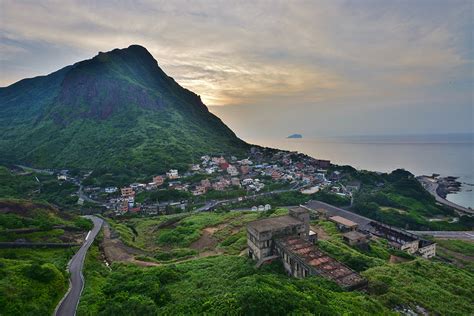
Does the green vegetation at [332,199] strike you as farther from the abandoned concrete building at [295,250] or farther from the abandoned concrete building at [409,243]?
the abandoned concrete building at [295,250]

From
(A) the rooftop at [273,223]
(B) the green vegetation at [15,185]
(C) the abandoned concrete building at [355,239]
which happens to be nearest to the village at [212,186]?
(B) the green vegetation at [15,185]

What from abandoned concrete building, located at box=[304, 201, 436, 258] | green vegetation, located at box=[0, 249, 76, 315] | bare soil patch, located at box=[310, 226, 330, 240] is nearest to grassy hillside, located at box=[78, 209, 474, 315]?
bare soil patch, located at box=[310, 226, 330, 240]

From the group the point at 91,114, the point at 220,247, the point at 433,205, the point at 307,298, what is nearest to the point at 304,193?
the point at 433,205

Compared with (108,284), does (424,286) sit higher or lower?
lower

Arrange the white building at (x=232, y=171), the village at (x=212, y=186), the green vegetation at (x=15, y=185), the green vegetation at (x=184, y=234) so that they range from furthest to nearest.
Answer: the white building at (x=232, y=171)
the green vegetation at (x=15, y=185)
the village at (x=212, y=186)
the green vegetation at (x=184, y=234)

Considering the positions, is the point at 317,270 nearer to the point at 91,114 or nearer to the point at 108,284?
the point at 108,284

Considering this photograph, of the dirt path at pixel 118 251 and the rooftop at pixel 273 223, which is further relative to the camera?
the dirt path at pixel 118 251

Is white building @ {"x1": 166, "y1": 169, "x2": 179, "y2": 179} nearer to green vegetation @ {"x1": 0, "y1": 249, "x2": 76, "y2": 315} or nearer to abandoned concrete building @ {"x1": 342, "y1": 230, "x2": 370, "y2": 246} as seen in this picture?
abandoned concrete building @ {"x1": 342, "y1": 230, "x2": 370, "y2": 246}

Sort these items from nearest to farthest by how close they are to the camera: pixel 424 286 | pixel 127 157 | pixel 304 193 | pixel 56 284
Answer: pixel 56 284
pixel 424 286
pixel 304 193
pixel 127 157
